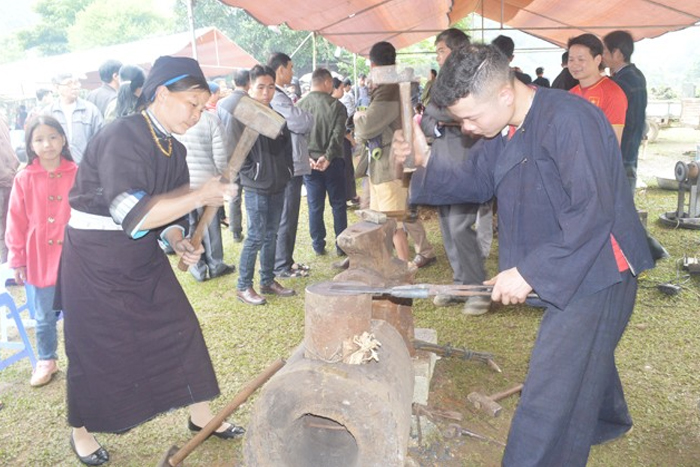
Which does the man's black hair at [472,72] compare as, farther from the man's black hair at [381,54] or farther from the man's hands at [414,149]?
the man's black hair at [381,54]

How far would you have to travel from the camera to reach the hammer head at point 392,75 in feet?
8.85

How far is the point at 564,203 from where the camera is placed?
6.68 ft

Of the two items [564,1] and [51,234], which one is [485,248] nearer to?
[51,234]

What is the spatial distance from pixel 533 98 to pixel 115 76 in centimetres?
512

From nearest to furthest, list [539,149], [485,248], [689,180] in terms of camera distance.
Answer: [539,149] < [485,248] < [689,180]

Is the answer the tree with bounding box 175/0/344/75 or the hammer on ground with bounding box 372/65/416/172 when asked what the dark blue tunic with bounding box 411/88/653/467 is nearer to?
the hammer on ground with bounding box 372/65/416/172

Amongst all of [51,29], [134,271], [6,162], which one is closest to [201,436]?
[134,271]

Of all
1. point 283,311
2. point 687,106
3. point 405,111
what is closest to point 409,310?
point 405,111

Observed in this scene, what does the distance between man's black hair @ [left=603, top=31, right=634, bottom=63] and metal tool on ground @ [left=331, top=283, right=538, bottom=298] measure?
3.60 meters

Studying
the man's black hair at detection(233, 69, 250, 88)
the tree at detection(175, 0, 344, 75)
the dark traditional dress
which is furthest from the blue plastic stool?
the tree at detection(175, 0, 344, 75)

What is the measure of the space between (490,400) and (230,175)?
1992 mm

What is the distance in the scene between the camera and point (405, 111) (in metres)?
2.68

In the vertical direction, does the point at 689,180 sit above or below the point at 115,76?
below

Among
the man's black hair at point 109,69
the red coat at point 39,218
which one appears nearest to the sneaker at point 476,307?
the red coat at point 39,218
